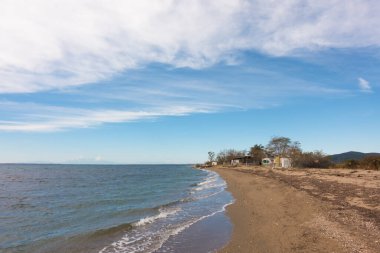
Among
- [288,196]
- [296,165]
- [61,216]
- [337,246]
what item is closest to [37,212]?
[61,216]

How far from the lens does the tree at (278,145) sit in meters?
132

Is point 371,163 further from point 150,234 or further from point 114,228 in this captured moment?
point 150,234

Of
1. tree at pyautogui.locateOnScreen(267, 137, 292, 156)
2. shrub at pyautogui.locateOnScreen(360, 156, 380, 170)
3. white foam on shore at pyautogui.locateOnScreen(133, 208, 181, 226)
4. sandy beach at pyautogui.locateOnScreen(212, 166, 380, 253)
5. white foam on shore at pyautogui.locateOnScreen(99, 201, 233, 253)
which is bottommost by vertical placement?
white foam on shore at pyautogui.locateOnScreen(99, 201, 233, 253)

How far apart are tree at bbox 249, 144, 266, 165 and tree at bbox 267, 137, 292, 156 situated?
5.22 meters

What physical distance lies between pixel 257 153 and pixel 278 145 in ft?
45.6

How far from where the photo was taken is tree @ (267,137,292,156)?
132 metres

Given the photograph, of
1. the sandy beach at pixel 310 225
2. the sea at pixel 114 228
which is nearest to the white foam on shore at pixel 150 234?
the sea at pixel 114 228

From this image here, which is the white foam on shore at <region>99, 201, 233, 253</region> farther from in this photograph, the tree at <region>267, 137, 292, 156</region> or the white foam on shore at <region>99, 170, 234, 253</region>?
the tree at <region>267, 137, 292, 156</region>

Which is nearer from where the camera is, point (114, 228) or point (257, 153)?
point (114, 228)

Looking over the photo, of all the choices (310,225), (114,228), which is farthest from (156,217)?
(310,225)

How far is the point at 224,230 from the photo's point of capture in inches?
660

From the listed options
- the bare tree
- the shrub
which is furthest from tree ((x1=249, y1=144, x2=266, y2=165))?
the shrub

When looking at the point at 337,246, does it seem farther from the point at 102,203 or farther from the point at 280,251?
the point at 102,203

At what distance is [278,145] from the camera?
135500 mm
